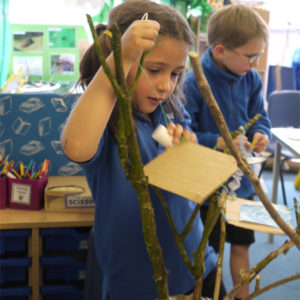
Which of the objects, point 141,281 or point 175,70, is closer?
point 175,70

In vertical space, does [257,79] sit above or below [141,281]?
above

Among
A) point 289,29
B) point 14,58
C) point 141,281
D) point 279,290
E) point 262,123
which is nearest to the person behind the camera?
point 141,281

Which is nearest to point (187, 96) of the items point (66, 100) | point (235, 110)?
point (235, 110)

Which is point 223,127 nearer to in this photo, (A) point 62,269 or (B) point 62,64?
(A) point 62,269

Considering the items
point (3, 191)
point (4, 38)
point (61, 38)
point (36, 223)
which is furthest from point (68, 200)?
point (61, 38)

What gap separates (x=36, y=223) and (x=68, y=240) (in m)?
0.16

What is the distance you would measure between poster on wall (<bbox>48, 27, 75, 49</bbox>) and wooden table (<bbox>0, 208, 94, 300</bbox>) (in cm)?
179

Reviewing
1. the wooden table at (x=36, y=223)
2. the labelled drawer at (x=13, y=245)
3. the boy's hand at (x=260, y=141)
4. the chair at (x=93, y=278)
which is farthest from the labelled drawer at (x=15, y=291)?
the boy's hand at (x=260, y=141)

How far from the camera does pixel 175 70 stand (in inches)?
32.3

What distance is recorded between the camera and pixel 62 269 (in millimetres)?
1657

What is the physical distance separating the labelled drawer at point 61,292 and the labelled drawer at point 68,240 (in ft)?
0.46

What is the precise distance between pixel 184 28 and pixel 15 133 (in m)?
1.16

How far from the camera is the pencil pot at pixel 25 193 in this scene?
63.7 inches

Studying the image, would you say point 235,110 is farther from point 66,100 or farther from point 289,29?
point 289,29
